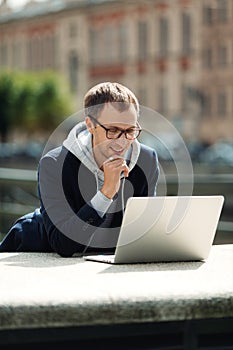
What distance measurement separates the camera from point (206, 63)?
2559 inches

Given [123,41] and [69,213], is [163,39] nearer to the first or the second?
[123,41]

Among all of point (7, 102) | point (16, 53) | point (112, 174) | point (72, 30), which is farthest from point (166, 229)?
point (16, 53)

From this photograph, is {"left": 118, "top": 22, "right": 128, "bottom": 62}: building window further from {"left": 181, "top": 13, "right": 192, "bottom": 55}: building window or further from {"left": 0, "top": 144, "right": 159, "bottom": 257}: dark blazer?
{"left": 0, "top": 144, "right": 159, "bottom": 257}: dark blazer

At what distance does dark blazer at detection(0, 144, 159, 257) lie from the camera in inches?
132

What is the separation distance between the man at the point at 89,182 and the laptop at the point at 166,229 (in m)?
0.32

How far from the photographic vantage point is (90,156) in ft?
11.3

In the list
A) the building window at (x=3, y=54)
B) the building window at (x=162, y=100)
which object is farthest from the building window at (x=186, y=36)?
the building window at (x=3, y=54)

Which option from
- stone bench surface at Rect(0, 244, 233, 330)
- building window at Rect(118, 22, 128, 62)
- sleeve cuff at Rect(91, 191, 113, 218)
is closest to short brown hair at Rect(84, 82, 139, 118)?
sleeve cuff at Rect(91, 191, 113, 218)

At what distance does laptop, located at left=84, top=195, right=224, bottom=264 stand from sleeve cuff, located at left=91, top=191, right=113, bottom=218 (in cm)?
33

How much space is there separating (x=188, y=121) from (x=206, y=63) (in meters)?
3.81

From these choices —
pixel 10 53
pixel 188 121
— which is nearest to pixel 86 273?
pixel 188 121

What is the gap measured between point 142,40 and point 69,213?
6703 cm

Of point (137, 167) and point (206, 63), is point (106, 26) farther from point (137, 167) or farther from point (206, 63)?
point (137, 167)

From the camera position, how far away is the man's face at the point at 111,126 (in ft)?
10.9
